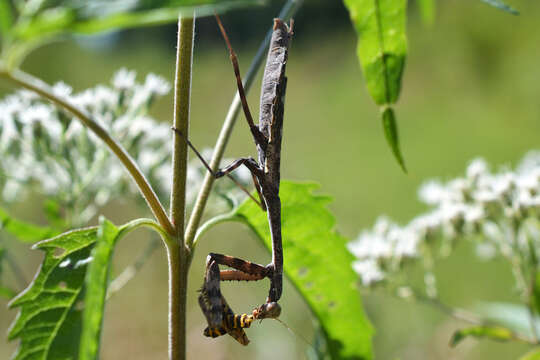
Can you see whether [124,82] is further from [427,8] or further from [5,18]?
[5,18]

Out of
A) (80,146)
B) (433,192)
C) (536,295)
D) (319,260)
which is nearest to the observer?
(319,260)

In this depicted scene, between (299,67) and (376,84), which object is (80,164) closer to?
(376,84)

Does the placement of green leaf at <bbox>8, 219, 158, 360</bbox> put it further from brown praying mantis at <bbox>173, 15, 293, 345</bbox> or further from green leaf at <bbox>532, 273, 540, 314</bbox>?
green leaf at <bbox>532, 273, 540, 314</bbox>

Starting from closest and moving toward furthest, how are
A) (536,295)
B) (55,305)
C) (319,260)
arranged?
(55,305) < (319,260) < (536,295)

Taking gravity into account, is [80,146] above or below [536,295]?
above

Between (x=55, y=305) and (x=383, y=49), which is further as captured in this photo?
(x=383, y=49)

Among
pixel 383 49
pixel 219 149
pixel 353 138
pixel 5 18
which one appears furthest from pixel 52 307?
pixel 353 138
